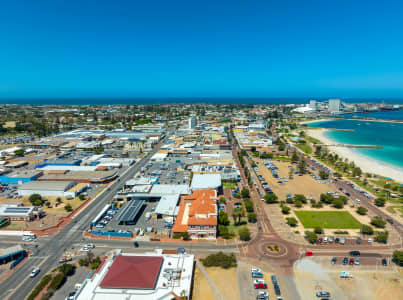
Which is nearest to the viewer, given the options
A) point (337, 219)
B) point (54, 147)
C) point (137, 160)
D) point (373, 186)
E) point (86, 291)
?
point (86, 291)

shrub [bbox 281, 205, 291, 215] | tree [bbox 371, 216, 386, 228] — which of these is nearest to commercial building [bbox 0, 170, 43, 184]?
shrub [bbox 281, 205, 291, 215]

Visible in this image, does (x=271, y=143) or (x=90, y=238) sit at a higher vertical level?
(x=271, y=143)

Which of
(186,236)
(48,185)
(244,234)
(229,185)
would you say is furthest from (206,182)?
(48,185)

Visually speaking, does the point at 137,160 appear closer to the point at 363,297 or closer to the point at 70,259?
the point at 70,259

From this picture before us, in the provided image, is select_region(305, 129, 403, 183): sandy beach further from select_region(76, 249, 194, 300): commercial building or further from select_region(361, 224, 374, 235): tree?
select_region(76, 249, 194, 300): commercial building

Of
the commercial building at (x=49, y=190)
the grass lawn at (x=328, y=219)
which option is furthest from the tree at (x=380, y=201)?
the commercial building at (x=49, y=190)

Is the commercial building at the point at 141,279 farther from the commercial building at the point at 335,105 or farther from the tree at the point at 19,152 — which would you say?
the commercial building at the point at 335,105

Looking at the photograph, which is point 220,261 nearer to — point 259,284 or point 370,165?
point 259,284

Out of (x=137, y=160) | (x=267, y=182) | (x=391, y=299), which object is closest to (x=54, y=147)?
(x=137, y=160)
